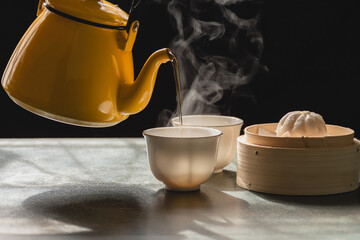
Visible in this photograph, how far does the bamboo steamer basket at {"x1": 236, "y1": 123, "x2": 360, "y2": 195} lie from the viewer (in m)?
1.08

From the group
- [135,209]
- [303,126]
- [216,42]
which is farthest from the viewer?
[216,42]

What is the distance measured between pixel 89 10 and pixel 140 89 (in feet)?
0.57

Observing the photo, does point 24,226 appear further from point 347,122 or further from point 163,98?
point 347,122

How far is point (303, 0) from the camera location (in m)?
2.28

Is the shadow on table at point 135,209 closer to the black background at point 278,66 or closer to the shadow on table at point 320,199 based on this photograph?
the shadow on table at point 320,199

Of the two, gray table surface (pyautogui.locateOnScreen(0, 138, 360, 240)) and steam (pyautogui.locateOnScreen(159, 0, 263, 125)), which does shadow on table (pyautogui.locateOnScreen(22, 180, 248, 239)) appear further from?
steam (pyautogui.locateOnScreen(159, 0, 263, 125))

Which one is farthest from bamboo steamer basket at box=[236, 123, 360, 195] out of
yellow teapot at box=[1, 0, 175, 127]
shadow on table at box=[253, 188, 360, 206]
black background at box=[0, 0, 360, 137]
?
black background at box=[0, 0, 360, 137]

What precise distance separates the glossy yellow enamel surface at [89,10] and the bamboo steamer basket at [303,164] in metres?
0.37

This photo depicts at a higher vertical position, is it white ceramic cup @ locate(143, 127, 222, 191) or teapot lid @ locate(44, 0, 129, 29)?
teapot lid @ locate(44, 0, 129, 29)

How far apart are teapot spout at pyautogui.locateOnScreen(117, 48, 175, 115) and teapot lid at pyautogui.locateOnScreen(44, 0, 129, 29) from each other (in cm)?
9

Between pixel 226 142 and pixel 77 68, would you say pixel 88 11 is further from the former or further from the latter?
pixel 226 142

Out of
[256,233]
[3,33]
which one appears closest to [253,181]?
[256,233]

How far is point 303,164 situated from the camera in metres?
1.08

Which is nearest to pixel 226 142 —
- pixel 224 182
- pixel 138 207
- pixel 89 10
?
pixel 224 182
